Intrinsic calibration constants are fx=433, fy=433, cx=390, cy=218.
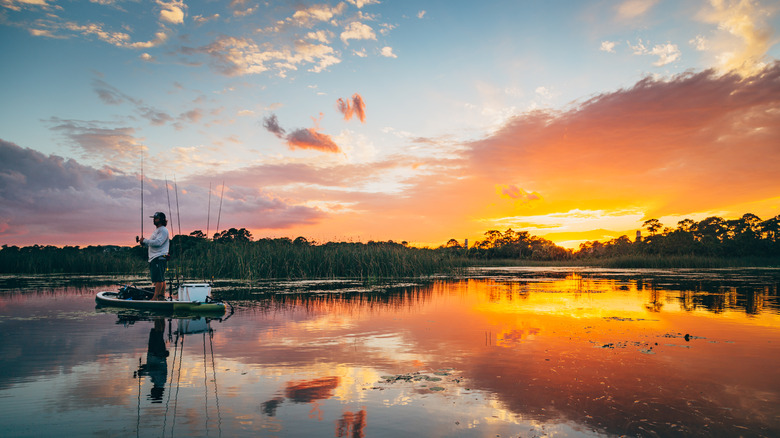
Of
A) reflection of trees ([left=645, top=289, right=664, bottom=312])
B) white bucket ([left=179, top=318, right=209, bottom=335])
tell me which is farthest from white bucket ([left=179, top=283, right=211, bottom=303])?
reflection of trees ([left=645, top=289, right=664, bottom=312])

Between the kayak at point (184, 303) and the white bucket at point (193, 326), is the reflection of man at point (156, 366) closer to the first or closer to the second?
the white bucket at point (193, 326)

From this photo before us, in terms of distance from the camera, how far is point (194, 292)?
11562mm

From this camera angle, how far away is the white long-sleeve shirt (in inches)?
494

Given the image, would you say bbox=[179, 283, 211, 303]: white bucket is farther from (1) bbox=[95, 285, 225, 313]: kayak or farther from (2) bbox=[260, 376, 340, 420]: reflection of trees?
(2) bbox=[260, 376, 340, 420]: reflection of trees

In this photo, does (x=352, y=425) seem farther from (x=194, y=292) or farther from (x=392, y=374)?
(x=194, y=292)

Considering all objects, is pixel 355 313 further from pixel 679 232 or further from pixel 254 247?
pixel 679 232

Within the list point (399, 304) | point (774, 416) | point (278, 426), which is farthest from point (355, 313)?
point (774, 416)

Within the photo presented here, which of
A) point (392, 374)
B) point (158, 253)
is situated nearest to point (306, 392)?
point (392, 374)

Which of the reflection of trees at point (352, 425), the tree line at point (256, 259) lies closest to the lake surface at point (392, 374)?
the reflection of trees at point (352, 425)

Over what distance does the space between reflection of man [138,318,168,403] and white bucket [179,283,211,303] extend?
7.73 ft

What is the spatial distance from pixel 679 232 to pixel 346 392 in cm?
7502

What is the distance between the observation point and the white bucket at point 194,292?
11.5m

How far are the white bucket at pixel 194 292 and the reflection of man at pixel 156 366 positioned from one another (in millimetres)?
2357

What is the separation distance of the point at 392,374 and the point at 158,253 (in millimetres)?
9645
